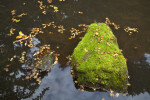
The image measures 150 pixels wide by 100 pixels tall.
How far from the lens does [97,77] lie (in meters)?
4.62

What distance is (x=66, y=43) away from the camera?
21.0ft

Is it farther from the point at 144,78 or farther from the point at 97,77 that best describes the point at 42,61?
the point at 144,78

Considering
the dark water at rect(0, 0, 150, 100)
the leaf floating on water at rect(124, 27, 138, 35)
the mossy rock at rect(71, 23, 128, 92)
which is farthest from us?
the leaf floating on water at rect(124, 27, 138, 35)

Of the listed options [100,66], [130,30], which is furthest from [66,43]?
[130,30]

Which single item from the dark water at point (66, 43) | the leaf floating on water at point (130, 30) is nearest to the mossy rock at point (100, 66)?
the dark water at point (66, 43)

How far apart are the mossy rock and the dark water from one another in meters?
0.36

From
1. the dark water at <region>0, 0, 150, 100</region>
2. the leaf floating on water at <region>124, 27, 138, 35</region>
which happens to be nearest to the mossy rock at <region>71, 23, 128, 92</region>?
the dark water at <region>0, 0, 150, 100</region>

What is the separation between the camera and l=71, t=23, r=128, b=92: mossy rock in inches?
181

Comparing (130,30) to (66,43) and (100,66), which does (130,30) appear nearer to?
(66,43)

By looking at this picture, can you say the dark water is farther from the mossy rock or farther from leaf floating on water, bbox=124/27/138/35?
the mossy rock

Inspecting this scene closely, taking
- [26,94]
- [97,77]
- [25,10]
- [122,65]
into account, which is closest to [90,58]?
[97,77]

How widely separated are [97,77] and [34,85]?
2007 mm

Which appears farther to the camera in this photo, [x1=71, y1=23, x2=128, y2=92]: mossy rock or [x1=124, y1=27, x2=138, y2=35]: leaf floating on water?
[x1=124, y1=27, x2=138, y2=35]: leaf floating on water

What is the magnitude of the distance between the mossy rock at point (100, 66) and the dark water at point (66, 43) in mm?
355
